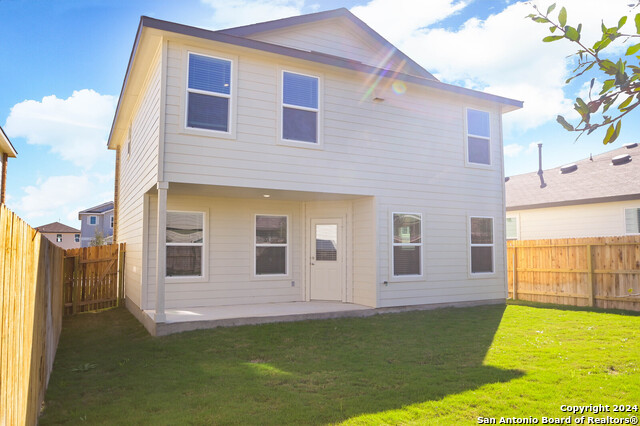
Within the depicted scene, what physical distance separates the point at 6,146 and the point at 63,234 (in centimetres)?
4514

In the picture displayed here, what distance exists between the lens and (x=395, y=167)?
10.1m

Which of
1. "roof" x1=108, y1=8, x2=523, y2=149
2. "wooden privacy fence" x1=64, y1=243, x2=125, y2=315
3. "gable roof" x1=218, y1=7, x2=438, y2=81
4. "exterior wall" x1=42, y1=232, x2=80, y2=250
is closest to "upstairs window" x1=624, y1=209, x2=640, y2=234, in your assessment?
"roof" x1=108, y1=8, x2=523, y2=149

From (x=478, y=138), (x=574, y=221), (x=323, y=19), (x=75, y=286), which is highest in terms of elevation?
(x=323, y=19)

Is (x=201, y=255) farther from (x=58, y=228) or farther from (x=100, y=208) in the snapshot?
(x=58, y=228)

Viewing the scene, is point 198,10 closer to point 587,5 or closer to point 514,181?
point 587,5

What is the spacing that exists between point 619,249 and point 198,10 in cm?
1084

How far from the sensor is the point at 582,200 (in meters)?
16.2

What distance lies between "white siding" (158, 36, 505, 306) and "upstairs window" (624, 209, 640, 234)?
6685mm

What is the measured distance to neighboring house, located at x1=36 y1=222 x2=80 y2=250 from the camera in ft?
176

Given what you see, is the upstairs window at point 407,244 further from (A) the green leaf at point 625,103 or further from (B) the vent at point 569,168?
(B) the vent at point 569,168

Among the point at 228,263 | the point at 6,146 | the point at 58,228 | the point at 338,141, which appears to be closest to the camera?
the point at 338,141

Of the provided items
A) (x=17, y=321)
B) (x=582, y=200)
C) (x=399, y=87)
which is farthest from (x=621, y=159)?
(x=17, y=321)

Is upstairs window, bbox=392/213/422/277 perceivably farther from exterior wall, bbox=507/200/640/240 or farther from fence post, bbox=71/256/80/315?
exterior wall, bbox=507/200/640/240

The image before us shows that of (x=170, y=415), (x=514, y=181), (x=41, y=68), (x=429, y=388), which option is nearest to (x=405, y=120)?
(x=429, y=388)
